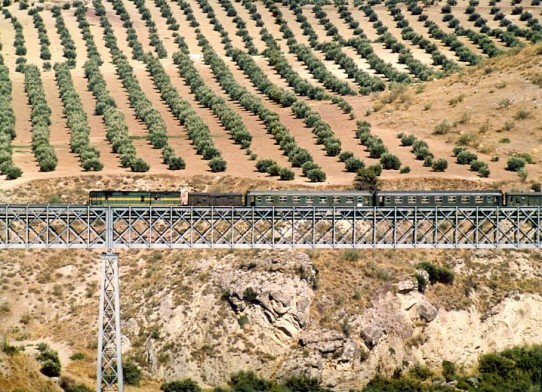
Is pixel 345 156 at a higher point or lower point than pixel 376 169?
lower

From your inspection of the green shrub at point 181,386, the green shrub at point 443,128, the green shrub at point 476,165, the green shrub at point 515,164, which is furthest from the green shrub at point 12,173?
the green shrub at point 443,128

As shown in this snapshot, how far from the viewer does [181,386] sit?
75.4 metres

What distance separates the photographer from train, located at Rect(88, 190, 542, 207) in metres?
71.3

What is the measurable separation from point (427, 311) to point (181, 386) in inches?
609

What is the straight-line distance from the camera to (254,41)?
154 meters

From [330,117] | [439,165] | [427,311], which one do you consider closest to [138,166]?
[439,165]

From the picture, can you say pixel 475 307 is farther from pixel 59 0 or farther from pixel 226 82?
pixel 59 0

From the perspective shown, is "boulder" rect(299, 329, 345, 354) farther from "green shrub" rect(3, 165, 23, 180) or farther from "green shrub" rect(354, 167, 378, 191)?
"green shrub" rect(3, 165, 23, 180)

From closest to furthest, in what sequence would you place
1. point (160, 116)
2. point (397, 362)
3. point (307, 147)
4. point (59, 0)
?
point (397, 362) → point (307, 147) → point (160, 116) → point (59, 0)

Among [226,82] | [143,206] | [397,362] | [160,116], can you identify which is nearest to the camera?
[143,206]

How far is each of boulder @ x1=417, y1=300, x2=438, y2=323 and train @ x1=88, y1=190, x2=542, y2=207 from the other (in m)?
8.94

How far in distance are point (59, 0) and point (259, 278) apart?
317 feet

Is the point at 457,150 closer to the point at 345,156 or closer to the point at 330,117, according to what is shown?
the point at 345,156

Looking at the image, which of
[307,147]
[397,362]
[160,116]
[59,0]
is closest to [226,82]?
[160,116]
